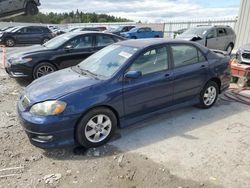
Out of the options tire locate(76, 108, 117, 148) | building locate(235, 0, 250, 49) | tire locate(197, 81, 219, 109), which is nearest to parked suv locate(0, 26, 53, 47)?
building locate(235, 0, 250, 49)

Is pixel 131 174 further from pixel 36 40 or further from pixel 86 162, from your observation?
pixel 36 40

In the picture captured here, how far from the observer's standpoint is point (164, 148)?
3852mm

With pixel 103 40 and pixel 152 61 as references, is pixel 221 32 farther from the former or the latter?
pixel 152 61

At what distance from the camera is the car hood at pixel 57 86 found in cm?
367

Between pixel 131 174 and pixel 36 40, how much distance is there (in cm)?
1843

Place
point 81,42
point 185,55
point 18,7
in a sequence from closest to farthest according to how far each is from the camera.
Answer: point 185,55
point 81,42
point 18,7

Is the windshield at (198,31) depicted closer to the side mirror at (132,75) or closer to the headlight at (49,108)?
the side mirror at (132,75)

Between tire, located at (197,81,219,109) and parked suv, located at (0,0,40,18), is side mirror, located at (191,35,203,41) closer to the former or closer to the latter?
tire, located at (197,81,219,109)

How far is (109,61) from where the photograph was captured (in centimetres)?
446

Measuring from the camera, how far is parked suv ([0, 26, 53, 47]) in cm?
1894

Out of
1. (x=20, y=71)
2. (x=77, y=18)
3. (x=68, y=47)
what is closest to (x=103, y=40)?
(x=68, y=47)

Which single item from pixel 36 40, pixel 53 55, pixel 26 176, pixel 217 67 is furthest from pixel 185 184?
pixel 36 40

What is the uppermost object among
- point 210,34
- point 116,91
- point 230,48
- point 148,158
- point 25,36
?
point 210,34

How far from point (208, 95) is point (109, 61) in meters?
2.28
